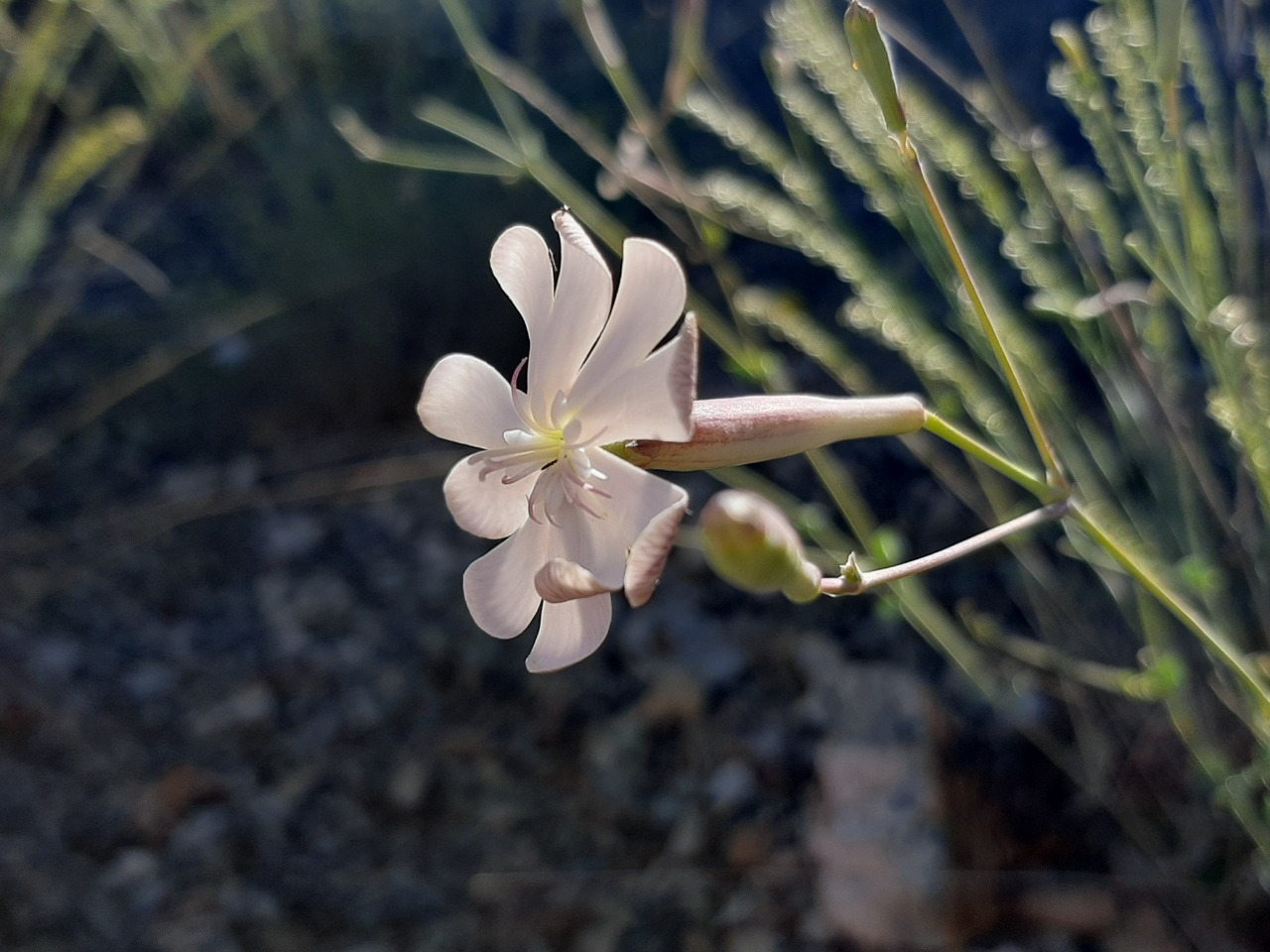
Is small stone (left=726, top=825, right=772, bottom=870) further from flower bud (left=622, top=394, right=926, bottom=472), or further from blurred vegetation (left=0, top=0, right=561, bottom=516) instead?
blurred vegetation (left=0, top=0, right=561, bottom=516)

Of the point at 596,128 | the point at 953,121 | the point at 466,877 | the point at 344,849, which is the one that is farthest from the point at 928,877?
the point at 596,128

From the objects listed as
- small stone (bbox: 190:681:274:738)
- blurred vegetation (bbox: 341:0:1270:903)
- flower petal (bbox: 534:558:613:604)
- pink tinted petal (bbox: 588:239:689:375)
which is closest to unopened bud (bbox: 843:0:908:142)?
blurred vegetation (bbox: 341:0:1270:903)

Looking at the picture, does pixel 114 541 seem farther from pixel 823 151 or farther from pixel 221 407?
pixel 823 151

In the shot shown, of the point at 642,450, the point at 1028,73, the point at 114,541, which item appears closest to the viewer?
the point at 642,450

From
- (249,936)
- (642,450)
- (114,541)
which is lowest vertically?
(249,936)

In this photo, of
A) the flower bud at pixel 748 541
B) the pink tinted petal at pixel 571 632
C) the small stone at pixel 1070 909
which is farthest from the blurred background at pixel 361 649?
the flower bud at pixel 748 541
